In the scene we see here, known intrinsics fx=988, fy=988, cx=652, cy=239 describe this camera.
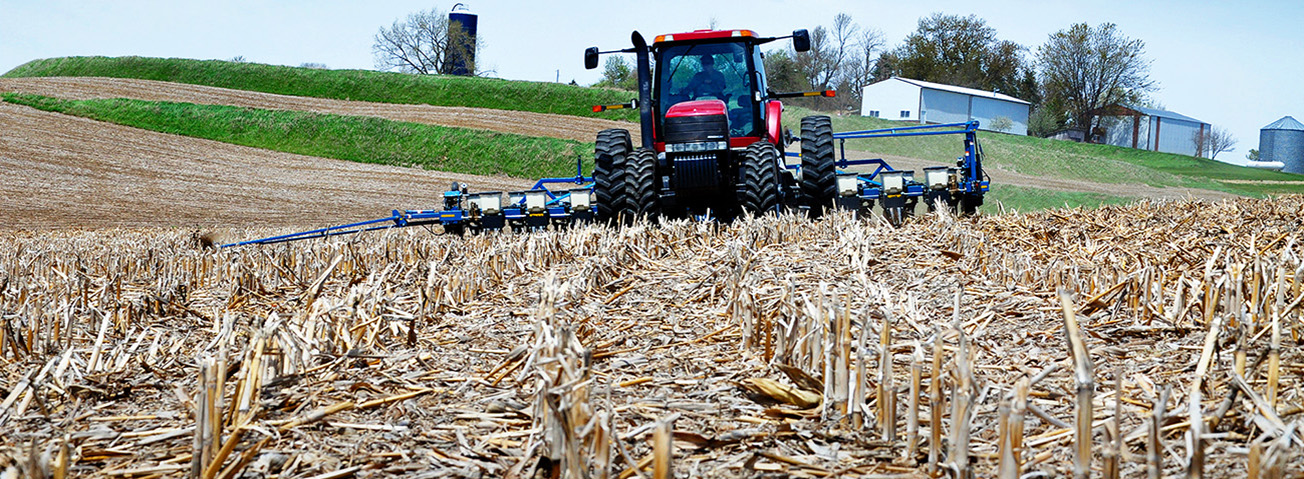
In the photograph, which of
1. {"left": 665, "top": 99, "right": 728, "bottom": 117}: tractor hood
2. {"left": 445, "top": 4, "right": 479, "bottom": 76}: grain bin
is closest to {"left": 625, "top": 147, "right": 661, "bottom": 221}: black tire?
{"left": 665, "top": 99, "right": 728, "bottom": 117}: tractor hood

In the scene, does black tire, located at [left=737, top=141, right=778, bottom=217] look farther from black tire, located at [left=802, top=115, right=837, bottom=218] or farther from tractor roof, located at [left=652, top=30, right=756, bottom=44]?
tractor roof, located at [left=652, top=30, right=756, bottom=44]

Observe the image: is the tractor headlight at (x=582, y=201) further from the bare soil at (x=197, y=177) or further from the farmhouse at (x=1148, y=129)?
the farmhouse at (x=1148, y=129)

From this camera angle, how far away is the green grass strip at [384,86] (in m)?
46.2

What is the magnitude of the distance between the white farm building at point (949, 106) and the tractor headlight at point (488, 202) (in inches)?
1937

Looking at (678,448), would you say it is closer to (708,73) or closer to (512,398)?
(512,398)

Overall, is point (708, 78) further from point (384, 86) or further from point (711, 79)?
point (384, 86)

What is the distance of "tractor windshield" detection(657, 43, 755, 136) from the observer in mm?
11781

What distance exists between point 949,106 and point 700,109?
52.6m

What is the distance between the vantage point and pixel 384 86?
1879 inches

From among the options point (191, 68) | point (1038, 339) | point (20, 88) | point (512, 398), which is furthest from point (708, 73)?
point (191, 68)

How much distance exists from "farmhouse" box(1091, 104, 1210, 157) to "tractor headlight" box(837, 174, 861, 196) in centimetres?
5976

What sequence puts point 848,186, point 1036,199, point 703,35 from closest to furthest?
point 703,35 → point 848,186 → point 1036,199

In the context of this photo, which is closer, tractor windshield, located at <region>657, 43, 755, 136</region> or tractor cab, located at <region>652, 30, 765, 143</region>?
tractor cab, located at <region>652, 30, 765, 143</region>

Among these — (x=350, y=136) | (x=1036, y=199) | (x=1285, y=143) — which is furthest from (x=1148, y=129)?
(x=350, y=136)
